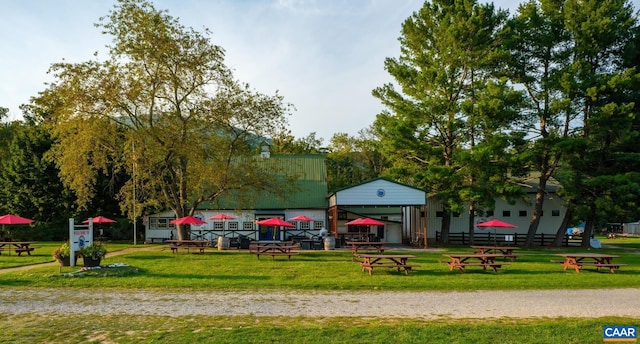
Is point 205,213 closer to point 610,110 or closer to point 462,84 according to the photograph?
point 462,84

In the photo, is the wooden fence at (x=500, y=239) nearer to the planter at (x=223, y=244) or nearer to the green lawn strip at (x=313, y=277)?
the green lawn strip at (x=313, y=277)

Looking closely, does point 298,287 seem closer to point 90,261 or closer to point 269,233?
point 90,261

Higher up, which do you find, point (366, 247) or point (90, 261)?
point (90, 261)

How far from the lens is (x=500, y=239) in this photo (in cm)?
3694

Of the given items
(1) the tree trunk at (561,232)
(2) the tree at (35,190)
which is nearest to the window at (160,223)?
(2) the tree at (35,190)

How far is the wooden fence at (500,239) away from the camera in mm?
35094

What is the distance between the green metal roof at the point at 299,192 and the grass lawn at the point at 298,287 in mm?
9410

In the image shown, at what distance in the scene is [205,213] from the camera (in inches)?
1374

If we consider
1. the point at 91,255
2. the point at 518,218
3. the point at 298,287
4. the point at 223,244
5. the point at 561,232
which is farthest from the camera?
the point at 518,218

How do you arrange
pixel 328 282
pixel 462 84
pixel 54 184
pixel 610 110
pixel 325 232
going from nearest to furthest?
pixel 328 282 < pixel 610 110 < pixel 325 232 < pixel 462 84 < pixel 54 184

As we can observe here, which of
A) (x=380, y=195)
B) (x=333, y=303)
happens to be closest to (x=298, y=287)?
(x=333, y=303)

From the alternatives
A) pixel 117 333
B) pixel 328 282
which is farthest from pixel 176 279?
pixel 117 333

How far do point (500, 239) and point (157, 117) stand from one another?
26.8m

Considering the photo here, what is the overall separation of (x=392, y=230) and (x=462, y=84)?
11772mm
